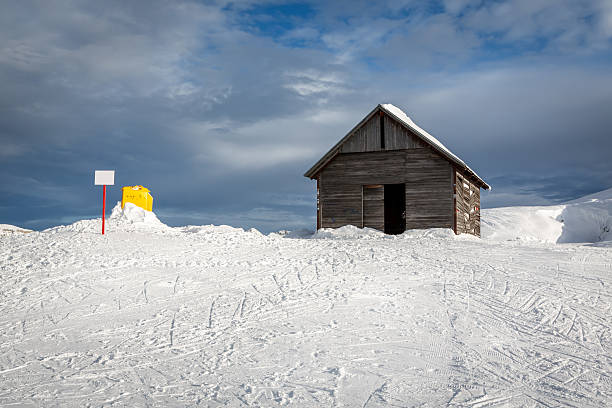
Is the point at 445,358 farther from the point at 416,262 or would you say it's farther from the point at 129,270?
the point at 129,270

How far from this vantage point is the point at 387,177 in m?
23.8

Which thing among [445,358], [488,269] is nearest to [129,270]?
[445,358]

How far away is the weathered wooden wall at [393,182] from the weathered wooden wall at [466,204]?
84 cm

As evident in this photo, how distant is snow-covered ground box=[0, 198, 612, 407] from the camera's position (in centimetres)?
649

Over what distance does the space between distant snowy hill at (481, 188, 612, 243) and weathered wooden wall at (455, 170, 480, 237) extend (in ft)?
33.1

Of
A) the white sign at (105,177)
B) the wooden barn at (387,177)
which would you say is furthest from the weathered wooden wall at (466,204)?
the white sign at (105,177)

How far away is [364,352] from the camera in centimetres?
770

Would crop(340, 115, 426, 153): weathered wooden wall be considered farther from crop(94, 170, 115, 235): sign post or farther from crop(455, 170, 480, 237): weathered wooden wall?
crop(94, 170, 115, 235): sign post

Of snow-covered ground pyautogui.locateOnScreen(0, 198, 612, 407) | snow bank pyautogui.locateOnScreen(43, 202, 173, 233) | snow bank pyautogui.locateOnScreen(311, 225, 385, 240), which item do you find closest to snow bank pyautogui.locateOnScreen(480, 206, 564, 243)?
snow bank pyautogui.locateOnScreen(311, 225, 385, 240)

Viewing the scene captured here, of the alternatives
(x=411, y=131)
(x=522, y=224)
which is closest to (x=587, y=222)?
(x=522, y=224)

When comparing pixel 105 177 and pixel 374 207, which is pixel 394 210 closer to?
pixel 374 207

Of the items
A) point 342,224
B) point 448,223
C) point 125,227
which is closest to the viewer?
point 125,227

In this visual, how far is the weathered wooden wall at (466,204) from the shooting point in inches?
920

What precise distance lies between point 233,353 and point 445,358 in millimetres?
3336
